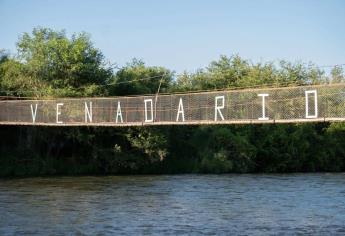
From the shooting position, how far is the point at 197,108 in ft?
57.3

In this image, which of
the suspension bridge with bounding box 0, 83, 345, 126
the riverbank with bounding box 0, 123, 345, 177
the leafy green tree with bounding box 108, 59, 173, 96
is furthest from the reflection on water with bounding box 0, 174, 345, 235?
the leafy green tree with bounding box 108, 59, 173, 96

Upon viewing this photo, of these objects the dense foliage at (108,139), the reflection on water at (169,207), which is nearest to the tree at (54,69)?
the dense foliage at (108,139)

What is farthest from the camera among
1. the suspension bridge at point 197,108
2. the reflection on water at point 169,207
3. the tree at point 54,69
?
the tree at point 54,69

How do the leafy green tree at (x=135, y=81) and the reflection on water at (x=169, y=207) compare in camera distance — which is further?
the leafy green tree at (x=135, y=81)

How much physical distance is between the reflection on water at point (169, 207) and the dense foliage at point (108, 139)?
13.7ft

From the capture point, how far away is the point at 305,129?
36906 mm

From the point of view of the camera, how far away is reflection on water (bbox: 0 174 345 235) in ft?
44.2

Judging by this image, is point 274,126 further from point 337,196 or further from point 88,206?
point 88,206

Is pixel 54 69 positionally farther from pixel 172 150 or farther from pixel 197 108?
pixel 197 108

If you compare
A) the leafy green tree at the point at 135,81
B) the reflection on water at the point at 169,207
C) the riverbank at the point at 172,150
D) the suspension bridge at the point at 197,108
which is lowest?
the reflection on water at the point at 169,207

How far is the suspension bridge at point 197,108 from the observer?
1492cm

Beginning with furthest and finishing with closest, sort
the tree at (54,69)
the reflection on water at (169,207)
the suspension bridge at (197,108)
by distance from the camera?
the tree at (54,69) → the suspension bridge at (197,108) → the reflection on water at (169,207)

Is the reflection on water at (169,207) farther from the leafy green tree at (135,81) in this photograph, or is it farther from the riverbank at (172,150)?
the leafy green tree at (135,81)

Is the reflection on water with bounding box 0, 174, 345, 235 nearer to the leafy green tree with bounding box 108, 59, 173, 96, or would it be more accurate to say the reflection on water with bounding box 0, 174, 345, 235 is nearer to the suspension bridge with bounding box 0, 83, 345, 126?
the suspension bridge with bounding box 0, 83, 345, 126
